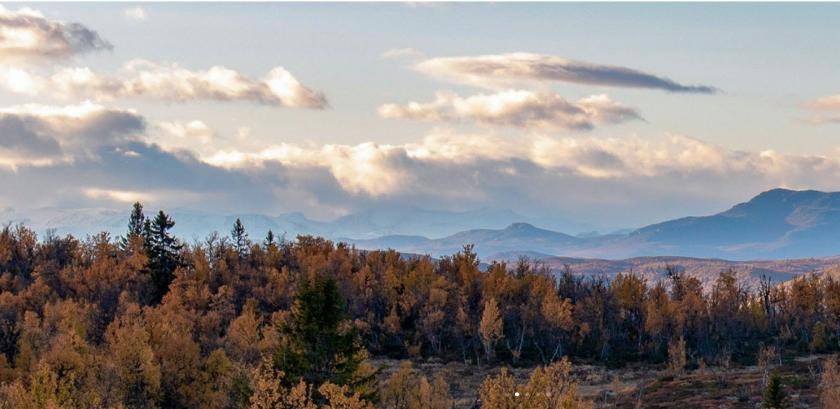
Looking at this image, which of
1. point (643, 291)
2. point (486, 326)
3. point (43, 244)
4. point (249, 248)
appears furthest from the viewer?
point (249, 248)

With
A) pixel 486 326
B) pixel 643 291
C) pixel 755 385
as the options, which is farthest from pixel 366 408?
pixel 643 291

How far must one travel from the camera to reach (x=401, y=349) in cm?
14362

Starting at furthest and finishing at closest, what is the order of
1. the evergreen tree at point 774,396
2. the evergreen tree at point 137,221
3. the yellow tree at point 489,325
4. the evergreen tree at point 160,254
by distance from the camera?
the evergreen tree at point 137,221
the evergreen tree at point 160,254
the yellow tree at point 489,325
the evergreen tree at point 774,396

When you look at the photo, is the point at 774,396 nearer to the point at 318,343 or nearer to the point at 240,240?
the point at 318,343

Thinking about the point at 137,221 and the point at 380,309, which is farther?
the point at 137,221

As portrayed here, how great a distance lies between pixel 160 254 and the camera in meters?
156

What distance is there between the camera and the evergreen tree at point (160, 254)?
495ft

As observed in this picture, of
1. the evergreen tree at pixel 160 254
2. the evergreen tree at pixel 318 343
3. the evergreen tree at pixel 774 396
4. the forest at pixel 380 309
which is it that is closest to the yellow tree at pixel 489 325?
the forest at pixel 380 309

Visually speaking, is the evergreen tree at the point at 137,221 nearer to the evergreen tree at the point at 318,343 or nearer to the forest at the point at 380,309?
the forest at the point at 380,309

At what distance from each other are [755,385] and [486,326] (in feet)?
131

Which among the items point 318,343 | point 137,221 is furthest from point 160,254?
point 318,343

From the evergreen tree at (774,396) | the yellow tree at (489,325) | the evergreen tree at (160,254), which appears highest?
the evergreen tree at (160,254)

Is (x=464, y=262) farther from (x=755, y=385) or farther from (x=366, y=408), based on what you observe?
(x=366, y=408)

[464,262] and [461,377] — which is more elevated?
[464,262]
